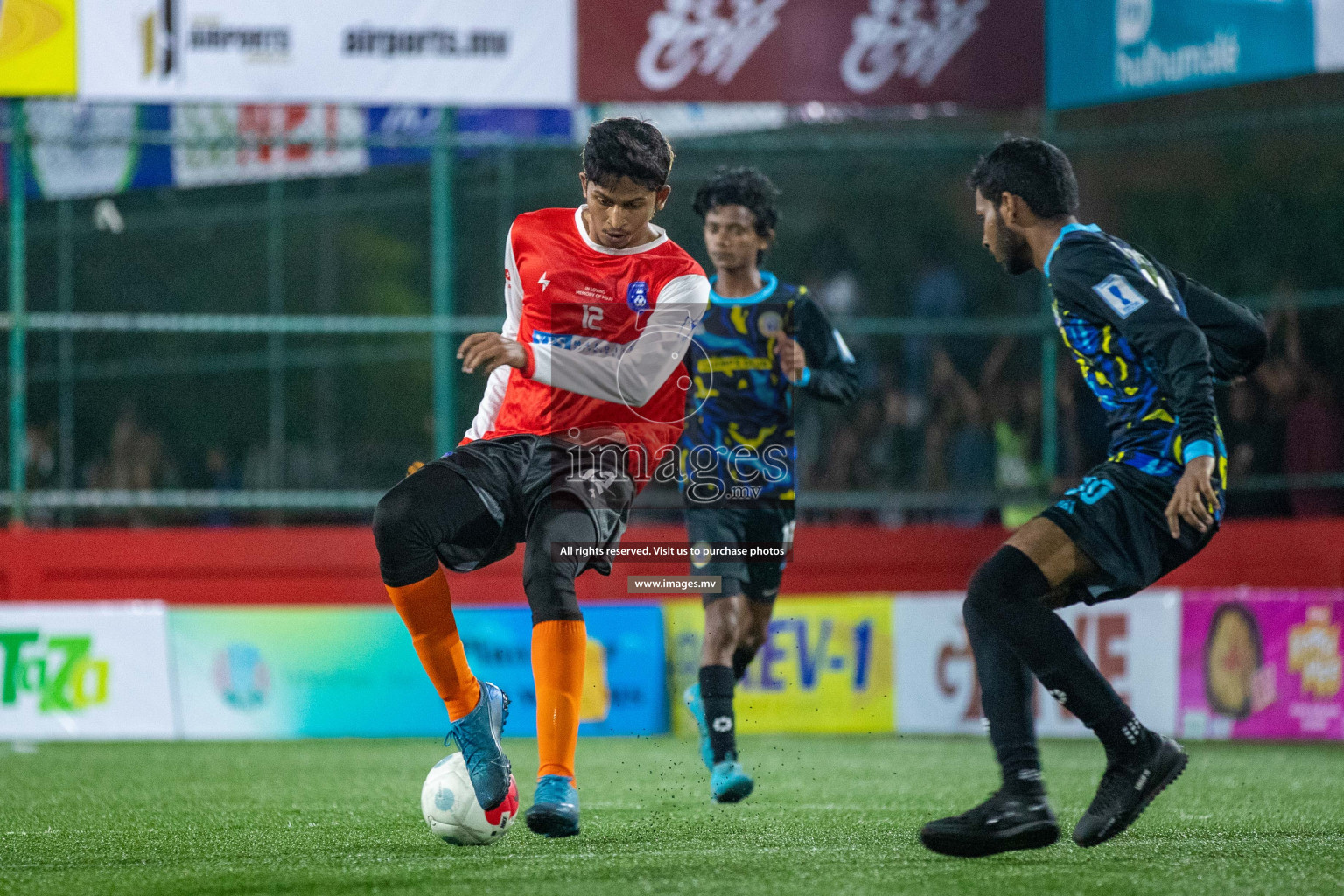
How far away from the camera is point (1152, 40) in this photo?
10609 millimetres

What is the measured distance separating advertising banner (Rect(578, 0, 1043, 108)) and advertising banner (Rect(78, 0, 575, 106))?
0.65 m

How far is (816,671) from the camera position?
9.98 m

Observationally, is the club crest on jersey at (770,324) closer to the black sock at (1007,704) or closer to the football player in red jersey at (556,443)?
the football player in red jersey at (556,443)

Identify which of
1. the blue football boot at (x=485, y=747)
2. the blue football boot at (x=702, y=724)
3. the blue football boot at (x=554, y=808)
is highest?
the blue football boot at (x=485, y=747)

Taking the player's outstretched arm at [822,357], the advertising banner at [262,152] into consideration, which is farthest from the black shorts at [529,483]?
the advertising banner at [262,152]

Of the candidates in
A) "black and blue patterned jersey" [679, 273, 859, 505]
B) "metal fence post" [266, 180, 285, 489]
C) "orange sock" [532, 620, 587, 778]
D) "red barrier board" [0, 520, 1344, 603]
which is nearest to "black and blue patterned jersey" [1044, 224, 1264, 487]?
"orange sock" [532, 620, 587, 778]

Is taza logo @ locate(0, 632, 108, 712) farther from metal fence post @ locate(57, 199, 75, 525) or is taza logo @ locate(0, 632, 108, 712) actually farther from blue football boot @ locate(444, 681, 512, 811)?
blue football boot @ locate(444, 681, 512, 811)

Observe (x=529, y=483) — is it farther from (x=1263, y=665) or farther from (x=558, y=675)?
(x=1263, y=665)

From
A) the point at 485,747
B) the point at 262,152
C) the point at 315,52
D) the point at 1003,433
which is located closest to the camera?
the point at 485,747

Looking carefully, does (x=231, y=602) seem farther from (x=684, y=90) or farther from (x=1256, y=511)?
(x=1256, y=511)

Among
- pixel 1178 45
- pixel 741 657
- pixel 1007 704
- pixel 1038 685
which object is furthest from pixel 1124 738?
pixel 1178 45

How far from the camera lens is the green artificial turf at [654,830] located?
4.00 meters

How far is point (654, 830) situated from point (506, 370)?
1446 millimetres

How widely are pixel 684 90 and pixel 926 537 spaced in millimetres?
3251
